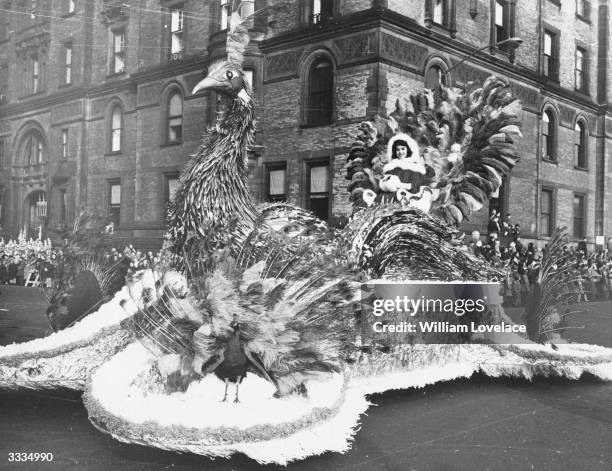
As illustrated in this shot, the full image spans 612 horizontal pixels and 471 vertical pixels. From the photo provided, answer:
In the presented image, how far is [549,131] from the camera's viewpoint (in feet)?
11.1

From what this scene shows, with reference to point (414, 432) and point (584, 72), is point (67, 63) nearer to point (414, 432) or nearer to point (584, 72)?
point (414, 432)

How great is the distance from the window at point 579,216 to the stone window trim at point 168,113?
7.24ft

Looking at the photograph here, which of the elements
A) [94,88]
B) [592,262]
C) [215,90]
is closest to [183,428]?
[215,90]

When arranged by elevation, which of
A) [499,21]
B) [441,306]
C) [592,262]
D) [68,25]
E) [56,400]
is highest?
[499,21]

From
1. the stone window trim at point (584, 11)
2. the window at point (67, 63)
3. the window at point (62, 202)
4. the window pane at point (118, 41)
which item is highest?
the stone window trim at point (584, 11)

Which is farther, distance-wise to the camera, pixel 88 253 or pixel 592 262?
pixel 592 262

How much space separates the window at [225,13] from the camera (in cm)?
226

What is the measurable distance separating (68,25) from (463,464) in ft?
6.96

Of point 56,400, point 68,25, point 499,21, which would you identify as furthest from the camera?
point 499,21

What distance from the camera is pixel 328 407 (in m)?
1.88

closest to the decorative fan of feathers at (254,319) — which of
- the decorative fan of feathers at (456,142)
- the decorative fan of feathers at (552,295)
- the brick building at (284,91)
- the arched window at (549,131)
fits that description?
the brick building at (284,91)

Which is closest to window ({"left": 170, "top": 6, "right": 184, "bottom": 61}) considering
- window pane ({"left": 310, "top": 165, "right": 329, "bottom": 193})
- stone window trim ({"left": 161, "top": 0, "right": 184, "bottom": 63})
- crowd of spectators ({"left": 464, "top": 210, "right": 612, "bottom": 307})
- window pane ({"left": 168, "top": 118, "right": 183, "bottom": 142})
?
stone window trim ({"left": 161, "top": 0, "right": 184, "bottom": 63})

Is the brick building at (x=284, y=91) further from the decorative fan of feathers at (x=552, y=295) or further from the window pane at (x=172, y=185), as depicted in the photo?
the decorative fan of feathers at (x=552, y=295)

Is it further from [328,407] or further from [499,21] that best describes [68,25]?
[499,21]
